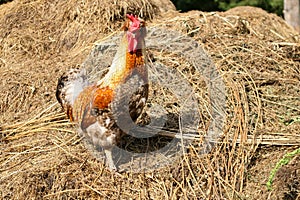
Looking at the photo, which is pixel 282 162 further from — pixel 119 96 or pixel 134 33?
pixel 134 33

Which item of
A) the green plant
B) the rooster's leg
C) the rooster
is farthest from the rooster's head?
the green plant

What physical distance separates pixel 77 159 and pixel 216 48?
1.71 metres

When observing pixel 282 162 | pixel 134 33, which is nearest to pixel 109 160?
pixel 134 33

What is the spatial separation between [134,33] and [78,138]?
1.01 metres

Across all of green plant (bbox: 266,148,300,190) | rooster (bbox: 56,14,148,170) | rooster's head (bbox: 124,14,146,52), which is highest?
rooster's head (bbox: 124,14,146,52)

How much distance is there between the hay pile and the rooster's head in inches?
33.3

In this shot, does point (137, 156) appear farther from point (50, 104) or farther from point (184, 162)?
point (50, 104)

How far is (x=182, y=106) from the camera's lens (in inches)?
159

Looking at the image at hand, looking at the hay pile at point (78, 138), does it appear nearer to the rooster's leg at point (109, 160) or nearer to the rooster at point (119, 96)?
the rooster's leg at point (109, 160)

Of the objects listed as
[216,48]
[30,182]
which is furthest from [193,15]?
[30,182]

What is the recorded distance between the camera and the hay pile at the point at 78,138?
3.43 metres

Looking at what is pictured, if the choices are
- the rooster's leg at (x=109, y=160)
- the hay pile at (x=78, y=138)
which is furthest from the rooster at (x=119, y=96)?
the hay pile at (x=78, y=138)

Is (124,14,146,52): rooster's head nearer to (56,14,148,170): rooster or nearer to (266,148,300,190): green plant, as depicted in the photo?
(56,14,148,170): rooster

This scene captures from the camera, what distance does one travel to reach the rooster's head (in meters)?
3.30
